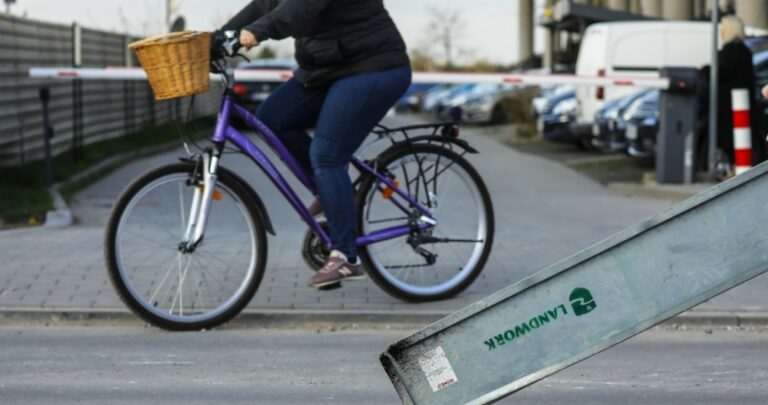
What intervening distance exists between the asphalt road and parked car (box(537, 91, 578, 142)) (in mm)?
15778

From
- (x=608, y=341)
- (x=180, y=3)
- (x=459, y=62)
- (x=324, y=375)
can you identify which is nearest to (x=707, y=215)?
(x=608, y=341)

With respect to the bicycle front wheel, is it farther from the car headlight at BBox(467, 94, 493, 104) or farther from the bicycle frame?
the car headlight at BBox(467, 94, 493, 104)

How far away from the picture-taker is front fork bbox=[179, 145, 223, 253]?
661cm

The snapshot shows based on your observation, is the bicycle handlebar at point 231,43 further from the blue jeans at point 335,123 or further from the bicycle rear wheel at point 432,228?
the bicycle rear wheel at point 432,228

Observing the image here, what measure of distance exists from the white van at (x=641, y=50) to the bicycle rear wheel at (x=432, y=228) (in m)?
13.5

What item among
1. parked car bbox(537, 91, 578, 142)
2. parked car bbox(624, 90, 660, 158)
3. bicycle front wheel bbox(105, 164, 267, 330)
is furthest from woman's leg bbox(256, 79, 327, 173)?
parked car bbox(537, 91, 578, 142)

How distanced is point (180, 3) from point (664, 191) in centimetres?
1277

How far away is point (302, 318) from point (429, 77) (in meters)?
6.90

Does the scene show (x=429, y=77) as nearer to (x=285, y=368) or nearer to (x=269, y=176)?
(x=269, y=176)

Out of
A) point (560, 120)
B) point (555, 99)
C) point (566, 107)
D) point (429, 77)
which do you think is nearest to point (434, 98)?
point (555, 99)

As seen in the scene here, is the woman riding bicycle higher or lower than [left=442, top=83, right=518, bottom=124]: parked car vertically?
higher

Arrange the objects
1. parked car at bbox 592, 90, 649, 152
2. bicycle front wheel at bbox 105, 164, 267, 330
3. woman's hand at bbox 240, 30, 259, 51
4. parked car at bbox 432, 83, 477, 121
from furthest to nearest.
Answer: parked car at bbox 432, 83, 477, 121
parked car at bbox 592, 90, 649, 152
bicycle front wheel at bbox 105, 164, 267, 330
woman's hand at bbox 240, 30, 259, 51

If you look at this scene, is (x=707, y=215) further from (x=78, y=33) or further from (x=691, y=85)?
(x=78, y=33)

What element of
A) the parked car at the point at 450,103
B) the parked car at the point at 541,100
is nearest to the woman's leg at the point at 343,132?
the parked car at the point at 541,100
